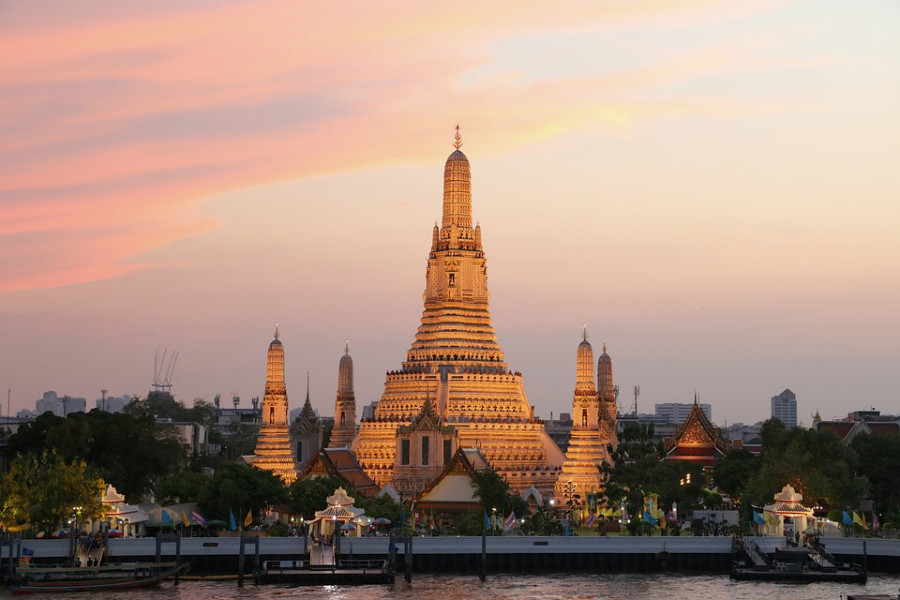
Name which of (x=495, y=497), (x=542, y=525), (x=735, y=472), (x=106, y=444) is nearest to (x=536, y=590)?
(x=542, y=525)

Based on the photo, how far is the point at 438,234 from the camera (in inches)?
5679

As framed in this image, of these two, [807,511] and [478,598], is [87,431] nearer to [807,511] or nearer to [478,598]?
[478,598]

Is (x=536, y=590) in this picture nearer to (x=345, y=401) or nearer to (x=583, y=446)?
(x=583, y=446)

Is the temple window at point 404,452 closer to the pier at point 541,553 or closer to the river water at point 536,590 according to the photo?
the pier at point 541,553

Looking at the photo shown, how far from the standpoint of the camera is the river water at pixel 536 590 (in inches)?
3236

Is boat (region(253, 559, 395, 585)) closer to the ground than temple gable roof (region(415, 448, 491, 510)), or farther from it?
closer to the ground

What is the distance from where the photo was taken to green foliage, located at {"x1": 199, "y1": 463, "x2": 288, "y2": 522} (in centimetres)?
10325

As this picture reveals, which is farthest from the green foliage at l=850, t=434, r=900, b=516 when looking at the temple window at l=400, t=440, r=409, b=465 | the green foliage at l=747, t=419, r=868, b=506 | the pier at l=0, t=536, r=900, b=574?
the temple window at l=400, t=440, r=409, b=465

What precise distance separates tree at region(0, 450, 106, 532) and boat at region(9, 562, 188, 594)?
8.08m

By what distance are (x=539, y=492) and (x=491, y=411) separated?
A: 1130 cm

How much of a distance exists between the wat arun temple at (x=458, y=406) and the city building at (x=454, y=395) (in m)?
0.09

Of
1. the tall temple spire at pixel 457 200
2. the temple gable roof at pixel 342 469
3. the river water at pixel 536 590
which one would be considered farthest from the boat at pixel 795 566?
the tall temple spire at pixel 457 200

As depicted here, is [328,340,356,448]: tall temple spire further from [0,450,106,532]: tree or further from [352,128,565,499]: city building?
[0,450,106,532]: tree

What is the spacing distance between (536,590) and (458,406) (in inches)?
2120
